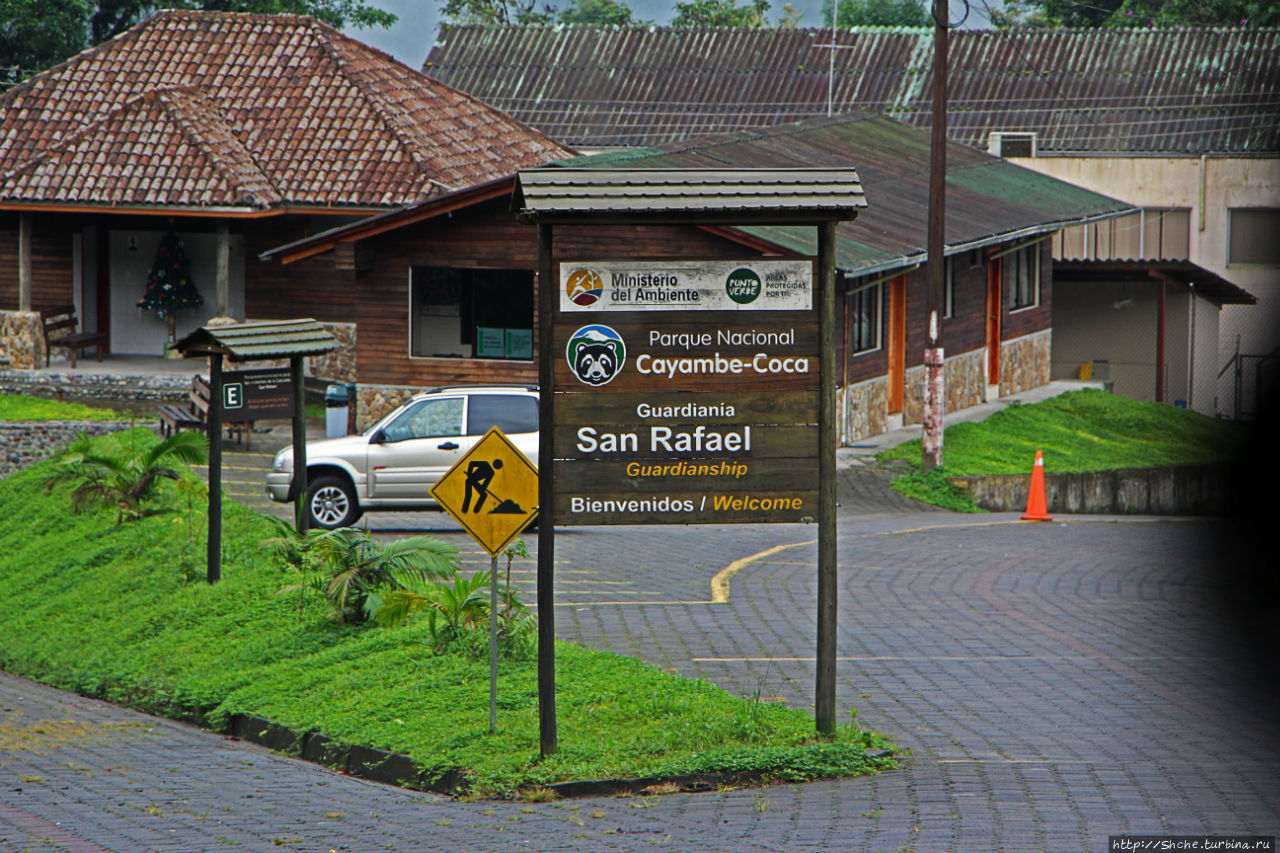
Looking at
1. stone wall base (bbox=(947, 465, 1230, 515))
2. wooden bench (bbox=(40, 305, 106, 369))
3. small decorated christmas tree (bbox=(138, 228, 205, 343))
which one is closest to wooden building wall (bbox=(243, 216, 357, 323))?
small decorated christmas tree (bbox=(138, 228, 205, 343))

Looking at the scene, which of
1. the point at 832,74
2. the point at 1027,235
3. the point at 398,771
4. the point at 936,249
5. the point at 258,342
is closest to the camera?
the point at 398,771

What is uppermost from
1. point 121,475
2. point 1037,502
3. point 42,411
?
point 42,411

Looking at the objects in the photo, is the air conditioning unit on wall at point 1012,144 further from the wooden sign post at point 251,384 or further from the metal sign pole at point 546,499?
the metal sign pole at point 546,499

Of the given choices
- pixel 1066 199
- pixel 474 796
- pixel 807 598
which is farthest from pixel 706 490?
pixel 1066 199

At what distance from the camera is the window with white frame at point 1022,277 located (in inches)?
1259

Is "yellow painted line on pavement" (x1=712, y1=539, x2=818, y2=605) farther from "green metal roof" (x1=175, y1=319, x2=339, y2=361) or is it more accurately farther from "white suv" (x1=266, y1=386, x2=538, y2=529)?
"green metal roof" (x1=175, y1=319, x2=339, y2=361)

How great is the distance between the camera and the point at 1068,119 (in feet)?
132

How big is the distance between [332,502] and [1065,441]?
47.4ft

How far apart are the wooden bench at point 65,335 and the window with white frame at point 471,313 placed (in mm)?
7018

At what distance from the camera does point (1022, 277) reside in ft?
108

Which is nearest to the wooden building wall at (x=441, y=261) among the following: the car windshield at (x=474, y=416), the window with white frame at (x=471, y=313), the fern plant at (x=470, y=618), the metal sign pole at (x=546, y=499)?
the window with white frame at (x=471, y=313)

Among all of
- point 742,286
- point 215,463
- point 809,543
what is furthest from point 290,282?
point 742,286

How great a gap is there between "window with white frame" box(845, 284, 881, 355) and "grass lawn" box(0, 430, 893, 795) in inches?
429

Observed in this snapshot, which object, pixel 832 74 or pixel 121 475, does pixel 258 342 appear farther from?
pixel 832 74
